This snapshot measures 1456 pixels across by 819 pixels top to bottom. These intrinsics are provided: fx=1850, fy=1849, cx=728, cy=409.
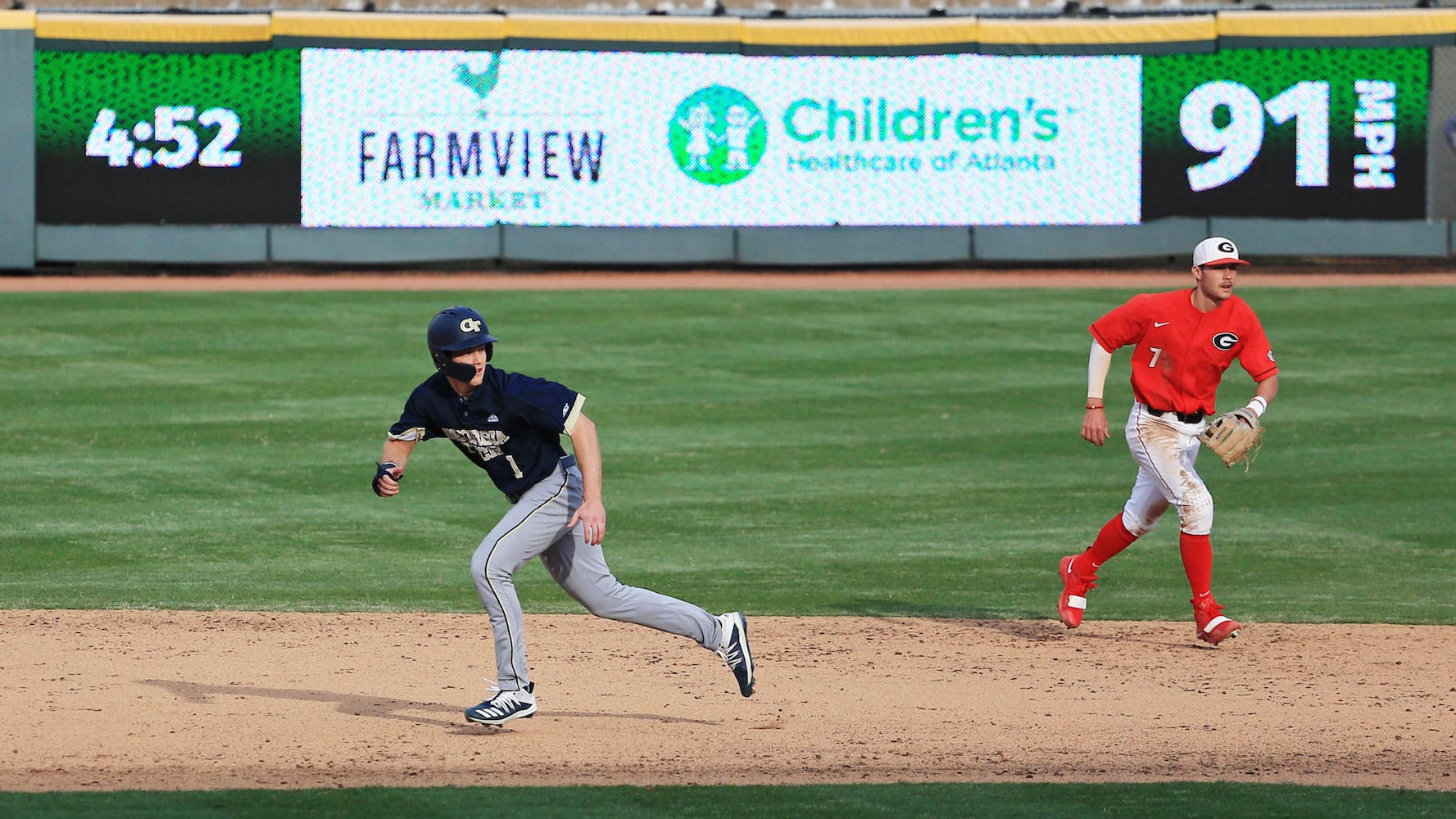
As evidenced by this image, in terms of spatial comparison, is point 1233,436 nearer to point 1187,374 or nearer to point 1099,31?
point 1187,374

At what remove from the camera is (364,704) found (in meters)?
7.52

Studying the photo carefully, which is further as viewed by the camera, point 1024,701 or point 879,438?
point 879,438

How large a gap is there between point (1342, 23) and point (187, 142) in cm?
1533

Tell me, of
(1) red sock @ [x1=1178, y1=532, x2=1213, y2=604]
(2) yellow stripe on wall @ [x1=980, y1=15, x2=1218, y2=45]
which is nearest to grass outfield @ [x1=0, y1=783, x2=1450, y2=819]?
(1) red sock @ [x1=1178, y1=532, x2=1213, y2=604]

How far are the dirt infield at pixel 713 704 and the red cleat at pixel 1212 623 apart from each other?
85 mm

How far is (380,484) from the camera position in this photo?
665 cm

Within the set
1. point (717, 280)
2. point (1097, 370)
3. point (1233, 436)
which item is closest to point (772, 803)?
point (1233, 436)

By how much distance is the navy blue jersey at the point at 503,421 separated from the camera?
6.57 meters

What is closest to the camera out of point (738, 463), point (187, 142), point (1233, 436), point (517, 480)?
point (517, 480)

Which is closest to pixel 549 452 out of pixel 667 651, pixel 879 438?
pixel 667 651

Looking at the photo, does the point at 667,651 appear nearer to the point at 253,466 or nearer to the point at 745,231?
the point at 253,466

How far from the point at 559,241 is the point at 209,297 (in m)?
4.67

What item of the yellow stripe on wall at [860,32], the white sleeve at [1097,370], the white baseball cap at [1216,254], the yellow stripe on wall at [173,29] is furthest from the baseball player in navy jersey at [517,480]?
the yellow stripe on wall at [860,32]

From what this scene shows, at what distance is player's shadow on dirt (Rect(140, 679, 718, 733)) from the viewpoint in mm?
7258
